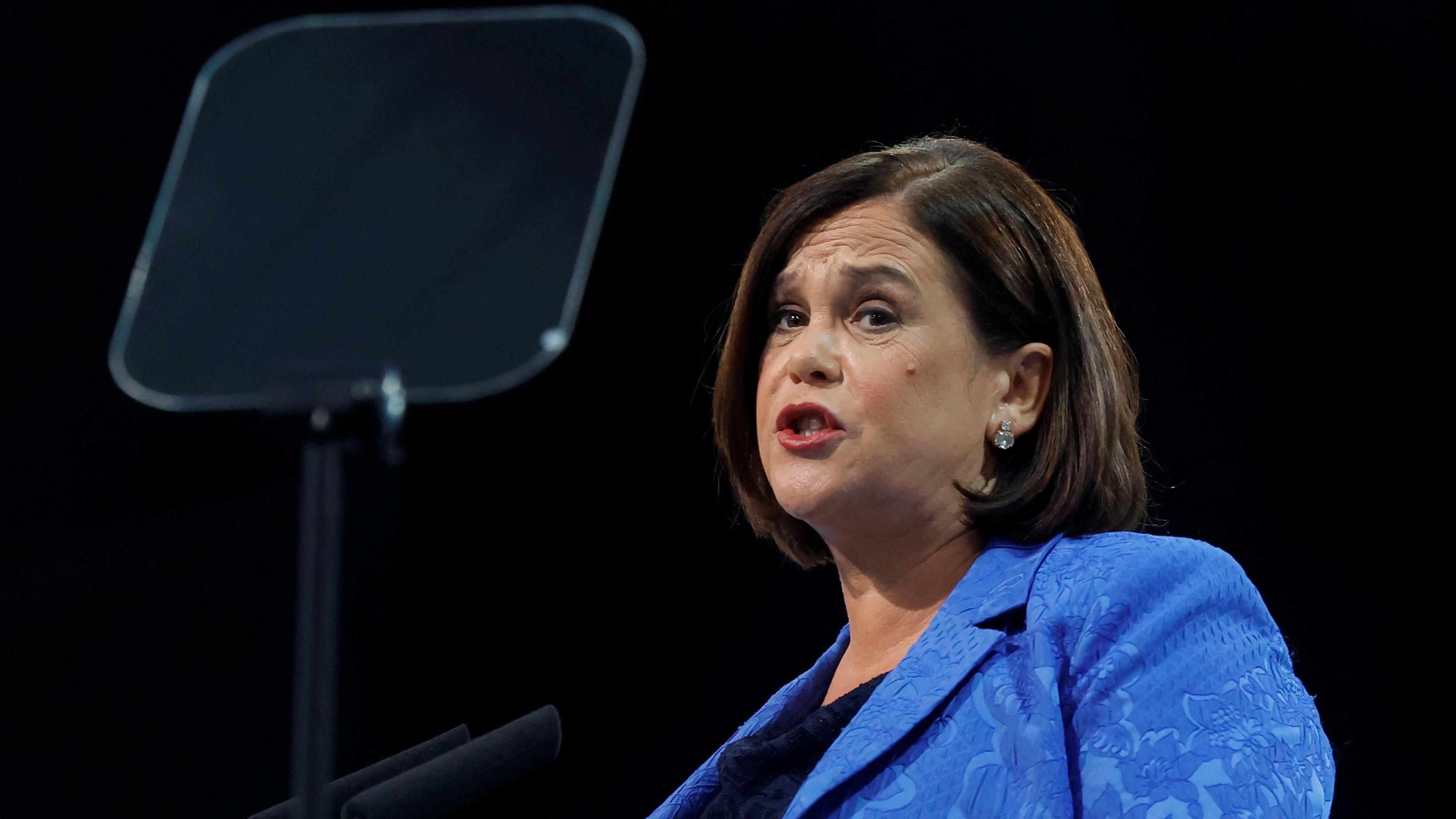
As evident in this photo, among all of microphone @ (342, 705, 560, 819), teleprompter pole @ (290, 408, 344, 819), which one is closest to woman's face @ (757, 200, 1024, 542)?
microphone @ (342, 705, 560, 819)

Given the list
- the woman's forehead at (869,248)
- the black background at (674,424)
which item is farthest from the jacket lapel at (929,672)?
the black background at (674,424)

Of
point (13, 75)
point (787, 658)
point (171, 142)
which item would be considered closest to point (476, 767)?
point (787, 658)

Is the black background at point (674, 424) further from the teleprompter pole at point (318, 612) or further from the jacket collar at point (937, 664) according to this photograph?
the teleprompter pole at point (318, 612)

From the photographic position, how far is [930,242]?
1.49m

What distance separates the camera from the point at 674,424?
2.68m

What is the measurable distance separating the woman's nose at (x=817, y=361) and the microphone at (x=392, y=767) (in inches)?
26.7

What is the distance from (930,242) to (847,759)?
602 millimetres

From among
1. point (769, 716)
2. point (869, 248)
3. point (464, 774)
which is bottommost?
point (769, 716)

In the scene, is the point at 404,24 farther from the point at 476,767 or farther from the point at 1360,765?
the point at 1360,765

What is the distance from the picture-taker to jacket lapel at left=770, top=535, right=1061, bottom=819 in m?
1.18

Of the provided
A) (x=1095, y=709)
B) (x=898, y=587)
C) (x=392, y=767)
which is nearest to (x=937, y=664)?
(x=1095, y=709)

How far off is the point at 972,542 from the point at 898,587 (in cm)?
10

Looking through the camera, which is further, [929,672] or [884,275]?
[884,275]

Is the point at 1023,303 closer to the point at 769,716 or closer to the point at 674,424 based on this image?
the point at 769,716
